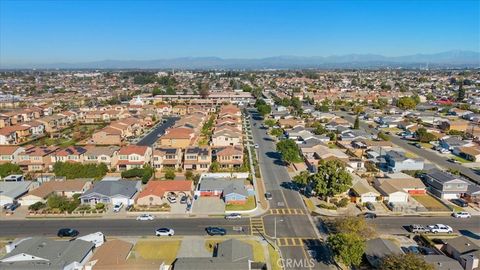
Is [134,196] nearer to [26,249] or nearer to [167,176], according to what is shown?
[167,176]

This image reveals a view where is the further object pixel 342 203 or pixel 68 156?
pixel 68 156

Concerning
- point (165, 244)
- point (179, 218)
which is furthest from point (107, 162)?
point (165, 244)

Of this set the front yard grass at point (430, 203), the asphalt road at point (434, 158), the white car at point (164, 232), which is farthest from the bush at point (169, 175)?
the asphalt road at point (434, 158)

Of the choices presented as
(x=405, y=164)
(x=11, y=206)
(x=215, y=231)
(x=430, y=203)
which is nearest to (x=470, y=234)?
(x=430, y=203)

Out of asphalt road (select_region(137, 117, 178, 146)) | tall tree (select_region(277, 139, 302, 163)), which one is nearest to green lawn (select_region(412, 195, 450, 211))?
tall tree (select_region(277, 139, 302, 163))

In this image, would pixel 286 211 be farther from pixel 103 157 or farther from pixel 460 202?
pixel 103 157

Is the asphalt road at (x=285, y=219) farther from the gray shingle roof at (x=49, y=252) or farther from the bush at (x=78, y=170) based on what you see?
the bush at (x=78, y=170)

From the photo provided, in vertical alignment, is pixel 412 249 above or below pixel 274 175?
below

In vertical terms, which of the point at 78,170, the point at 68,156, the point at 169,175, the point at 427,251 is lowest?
the point at 427,251
